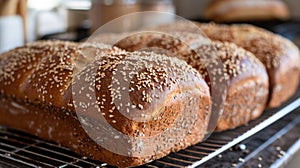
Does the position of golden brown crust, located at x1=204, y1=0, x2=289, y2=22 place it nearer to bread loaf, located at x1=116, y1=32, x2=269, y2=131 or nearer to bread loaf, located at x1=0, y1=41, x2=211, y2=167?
bread loaf, located at x1=116, y1=32, x2=269, y2=131

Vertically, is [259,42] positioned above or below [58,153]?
above

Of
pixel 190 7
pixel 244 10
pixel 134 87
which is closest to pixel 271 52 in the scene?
pixel 134 87

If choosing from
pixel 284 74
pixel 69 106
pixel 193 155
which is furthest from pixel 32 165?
pixel 284 74

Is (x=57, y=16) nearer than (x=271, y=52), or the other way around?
(x=271, y=52)

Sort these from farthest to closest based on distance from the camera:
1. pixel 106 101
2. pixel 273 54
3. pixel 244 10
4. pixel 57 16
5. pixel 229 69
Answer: pixel 244 10 < pixel 57 16 < pixel 273 54 < pixel 229 69 < pixel 106 101

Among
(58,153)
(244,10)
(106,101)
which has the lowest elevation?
(58,153)

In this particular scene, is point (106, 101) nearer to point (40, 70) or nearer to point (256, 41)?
point (40, 70)
